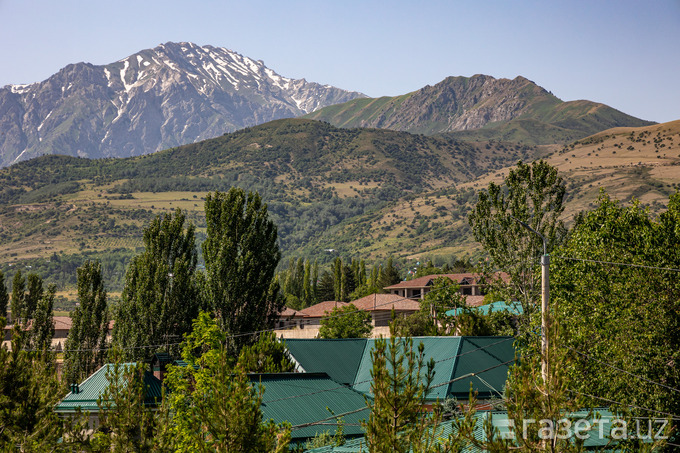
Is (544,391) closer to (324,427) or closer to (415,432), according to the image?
(415,432)

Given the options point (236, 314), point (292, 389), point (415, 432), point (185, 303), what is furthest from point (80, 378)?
point (415, 432)

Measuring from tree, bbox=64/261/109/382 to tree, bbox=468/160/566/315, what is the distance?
95.5ft

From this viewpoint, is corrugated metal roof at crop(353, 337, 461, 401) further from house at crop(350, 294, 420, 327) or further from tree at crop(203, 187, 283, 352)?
house at crop(350, 294, 420, 327)

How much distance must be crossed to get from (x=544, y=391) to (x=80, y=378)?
44907mm

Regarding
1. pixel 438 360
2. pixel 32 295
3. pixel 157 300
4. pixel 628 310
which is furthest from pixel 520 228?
pixel 32 295

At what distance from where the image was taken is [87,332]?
52.5 meters

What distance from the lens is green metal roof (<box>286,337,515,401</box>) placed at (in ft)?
135

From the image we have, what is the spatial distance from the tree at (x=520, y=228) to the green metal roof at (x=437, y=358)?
5.15m

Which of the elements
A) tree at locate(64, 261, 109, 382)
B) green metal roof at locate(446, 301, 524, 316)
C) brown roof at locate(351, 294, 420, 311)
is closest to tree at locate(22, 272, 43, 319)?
tree at locate(64, 261, 109, 382)

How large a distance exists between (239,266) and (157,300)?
883 cm

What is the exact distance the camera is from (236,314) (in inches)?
1617

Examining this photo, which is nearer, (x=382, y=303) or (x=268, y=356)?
(x=268, y=356)

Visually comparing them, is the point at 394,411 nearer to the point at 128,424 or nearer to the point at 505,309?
the point at 128,424

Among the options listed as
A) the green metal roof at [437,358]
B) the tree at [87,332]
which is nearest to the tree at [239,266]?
the green metal roof at [437,358]
